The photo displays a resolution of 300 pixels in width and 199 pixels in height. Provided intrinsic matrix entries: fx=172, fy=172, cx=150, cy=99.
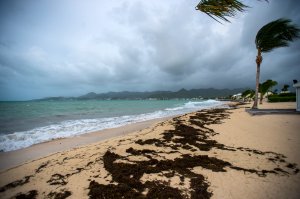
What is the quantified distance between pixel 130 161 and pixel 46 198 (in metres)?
2.21

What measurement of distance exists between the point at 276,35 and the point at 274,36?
0.53 ft

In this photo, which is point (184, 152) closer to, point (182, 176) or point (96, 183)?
point (182, 176)

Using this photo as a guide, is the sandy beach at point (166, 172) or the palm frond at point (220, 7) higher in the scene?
the palm frond at point (220, 7)

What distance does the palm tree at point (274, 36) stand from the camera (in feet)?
42.1

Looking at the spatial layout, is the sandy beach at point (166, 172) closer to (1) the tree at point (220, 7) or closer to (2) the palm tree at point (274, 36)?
(1) the tree at point (220, 7)

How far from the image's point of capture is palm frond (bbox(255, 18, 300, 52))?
12797 mm

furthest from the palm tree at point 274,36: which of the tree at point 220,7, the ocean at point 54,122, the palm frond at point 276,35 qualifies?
the tree at point 220,7

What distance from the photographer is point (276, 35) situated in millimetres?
13977

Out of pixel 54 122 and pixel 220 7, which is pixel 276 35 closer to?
pixel 220 7

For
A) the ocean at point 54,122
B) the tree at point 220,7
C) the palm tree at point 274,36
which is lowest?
the ocean at point 54,122

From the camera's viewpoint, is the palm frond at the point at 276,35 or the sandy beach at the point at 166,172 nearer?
the sandy beach at the point at 166,172

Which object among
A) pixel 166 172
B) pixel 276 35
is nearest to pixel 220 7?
pixel 166 172

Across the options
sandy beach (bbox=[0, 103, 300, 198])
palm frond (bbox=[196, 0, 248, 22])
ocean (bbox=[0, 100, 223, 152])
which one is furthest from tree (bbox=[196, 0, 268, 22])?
ocean (bbox=[0, 100, 223, 152])

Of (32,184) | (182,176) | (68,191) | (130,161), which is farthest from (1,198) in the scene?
(182,176)
